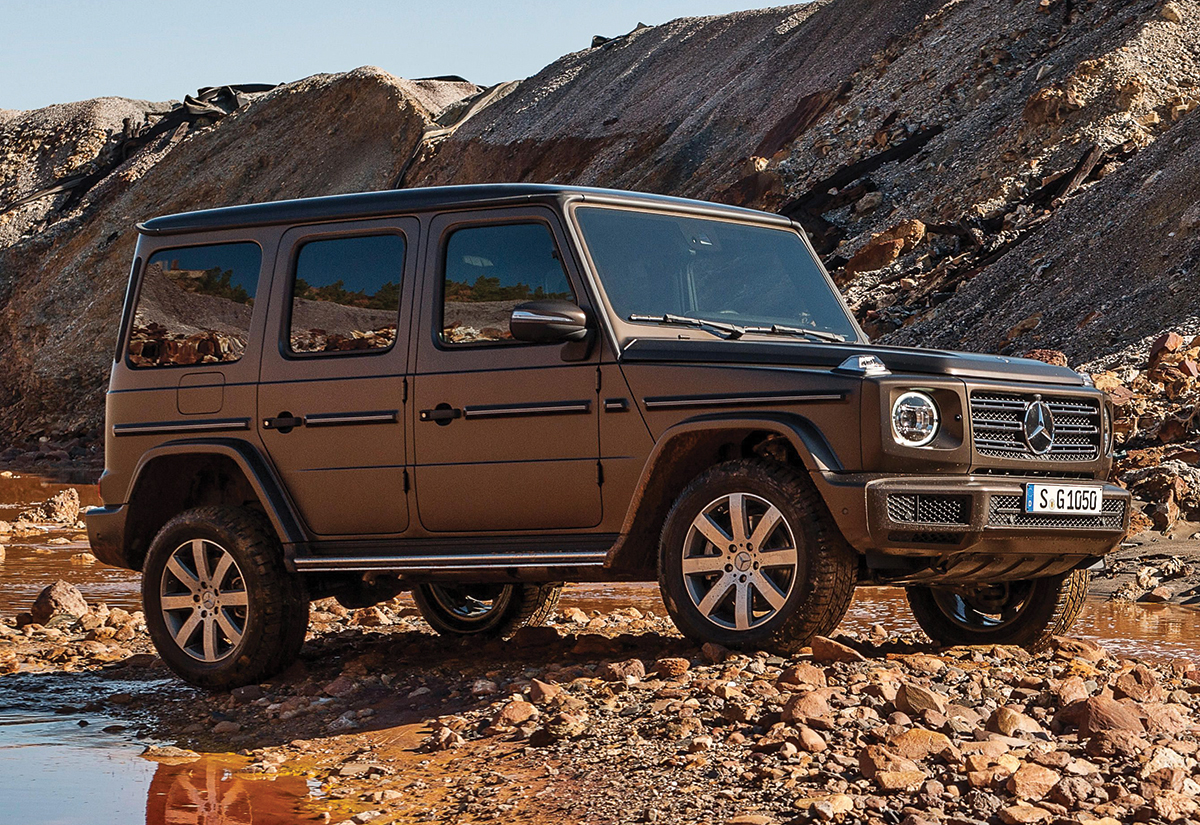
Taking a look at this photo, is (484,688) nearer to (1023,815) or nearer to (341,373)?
(341,373)

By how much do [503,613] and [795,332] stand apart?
8.26ft

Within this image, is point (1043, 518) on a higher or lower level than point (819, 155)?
lower

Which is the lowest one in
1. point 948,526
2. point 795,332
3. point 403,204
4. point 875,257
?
point 948,526

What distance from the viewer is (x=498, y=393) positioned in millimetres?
6629

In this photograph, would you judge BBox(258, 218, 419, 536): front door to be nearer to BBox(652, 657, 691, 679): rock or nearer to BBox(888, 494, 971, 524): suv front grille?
BBox(652, 657, 691, 679): rock

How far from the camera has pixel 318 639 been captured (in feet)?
28.8

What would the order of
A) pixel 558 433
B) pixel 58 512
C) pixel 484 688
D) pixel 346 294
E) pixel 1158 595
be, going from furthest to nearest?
pixel 58 512 < pixel 1158 595 < pixel 346 294 < pixel 558 433 < pixel 484 688

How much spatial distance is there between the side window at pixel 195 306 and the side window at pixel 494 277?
1.15 meters

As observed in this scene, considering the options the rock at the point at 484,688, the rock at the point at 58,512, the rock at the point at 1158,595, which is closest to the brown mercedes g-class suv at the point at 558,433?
the rock at the point at 484,688

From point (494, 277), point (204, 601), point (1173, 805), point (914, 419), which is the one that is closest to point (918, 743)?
point (1173, 805)

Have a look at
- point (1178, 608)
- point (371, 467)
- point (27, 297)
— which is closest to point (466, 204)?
point (371, 467)

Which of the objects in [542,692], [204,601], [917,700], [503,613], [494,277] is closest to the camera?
[917,700]

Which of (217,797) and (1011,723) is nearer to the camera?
(1011,723)

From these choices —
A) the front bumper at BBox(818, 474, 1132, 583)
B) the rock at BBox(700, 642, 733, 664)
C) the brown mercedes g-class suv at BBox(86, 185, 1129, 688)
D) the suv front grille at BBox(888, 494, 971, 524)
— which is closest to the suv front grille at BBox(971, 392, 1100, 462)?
the brown mercedes g-class suv at BBox(86, 185, 1129, 688)
